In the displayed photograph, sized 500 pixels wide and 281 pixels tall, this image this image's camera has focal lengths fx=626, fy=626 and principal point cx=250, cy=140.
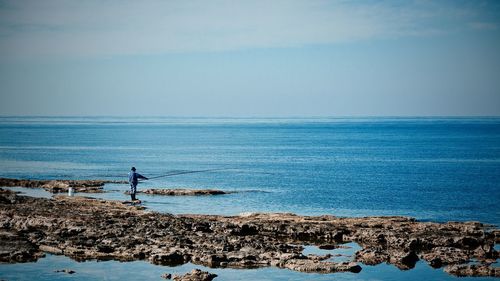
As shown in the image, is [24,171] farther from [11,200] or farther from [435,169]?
[435,169]

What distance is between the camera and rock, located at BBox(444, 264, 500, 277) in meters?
26.4

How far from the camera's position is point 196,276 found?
25.8 meters

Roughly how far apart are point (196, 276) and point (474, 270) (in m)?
11.8

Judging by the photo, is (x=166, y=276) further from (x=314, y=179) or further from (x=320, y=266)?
(x=314, y=179)

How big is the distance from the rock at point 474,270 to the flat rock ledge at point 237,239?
4 cm

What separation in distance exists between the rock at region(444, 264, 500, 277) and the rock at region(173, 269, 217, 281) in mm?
10380

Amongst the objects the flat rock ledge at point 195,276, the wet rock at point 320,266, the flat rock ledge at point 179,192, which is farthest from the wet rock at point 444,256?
the flat rock ledge at point 179,192

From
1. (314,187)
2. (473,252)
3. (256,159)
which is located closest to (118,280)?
(473,252)

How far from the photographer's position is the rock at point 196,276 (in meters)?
25.7

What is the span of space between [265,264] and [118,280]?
21.2 feet

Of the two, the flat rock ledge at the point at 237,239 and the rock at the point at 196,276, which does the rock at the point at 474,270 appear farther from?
the rock at the point at 196,276

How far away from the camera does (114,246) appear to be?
99.6ft

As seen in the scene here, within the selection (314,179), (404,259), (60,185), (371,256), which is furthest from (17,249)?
(314,179)

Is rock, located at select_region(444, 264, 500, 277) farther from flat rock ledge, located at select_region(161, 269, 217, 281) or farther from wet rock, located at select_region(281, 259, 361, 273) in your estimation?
flat rock ledge, located at select_region(161, 269, 217, 281)
